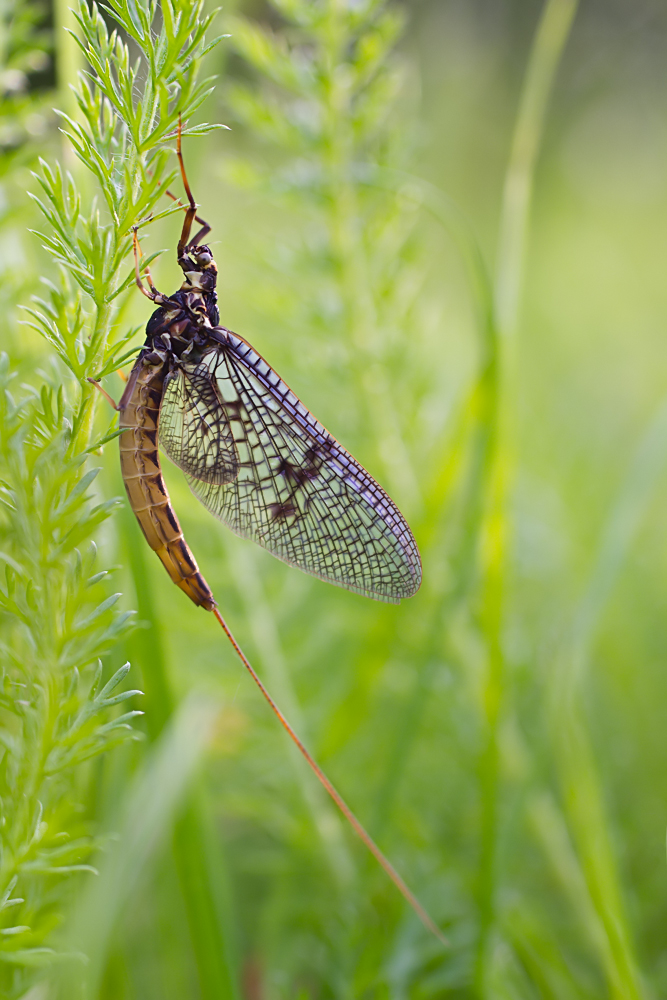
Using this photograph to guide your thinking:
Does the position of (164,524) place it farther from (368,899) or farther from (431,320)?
(431,320)

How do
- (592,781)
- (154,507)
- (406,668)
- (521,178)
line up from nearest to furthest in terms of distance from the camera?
(154,507) < (592,781) < (521,178) < (406,668)

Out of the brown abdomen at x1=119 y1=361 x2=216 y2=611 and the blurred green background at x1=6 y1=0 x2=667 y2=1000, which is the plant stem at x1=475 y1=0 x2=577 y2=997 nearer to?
the blurred green background at x1=6 y1=0 x2=667 y2=1000

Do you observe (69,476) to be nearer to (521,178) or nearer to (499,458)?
(499,458)

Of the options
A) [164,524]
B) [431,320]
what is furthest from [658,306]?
[164,524]

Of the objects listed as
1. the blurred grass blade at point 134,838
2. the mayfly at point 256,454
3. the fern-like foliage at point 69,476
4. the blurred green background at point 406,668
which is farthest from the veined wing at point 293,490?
the fern-like foliage at point 69,476

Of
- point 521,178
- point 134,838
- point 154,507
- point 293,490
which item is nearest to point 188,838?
point 134,838

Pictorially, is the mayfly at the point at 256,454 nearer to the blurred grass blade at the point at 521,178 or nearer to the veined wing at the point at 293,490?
the veined wing at the point at 293,490
